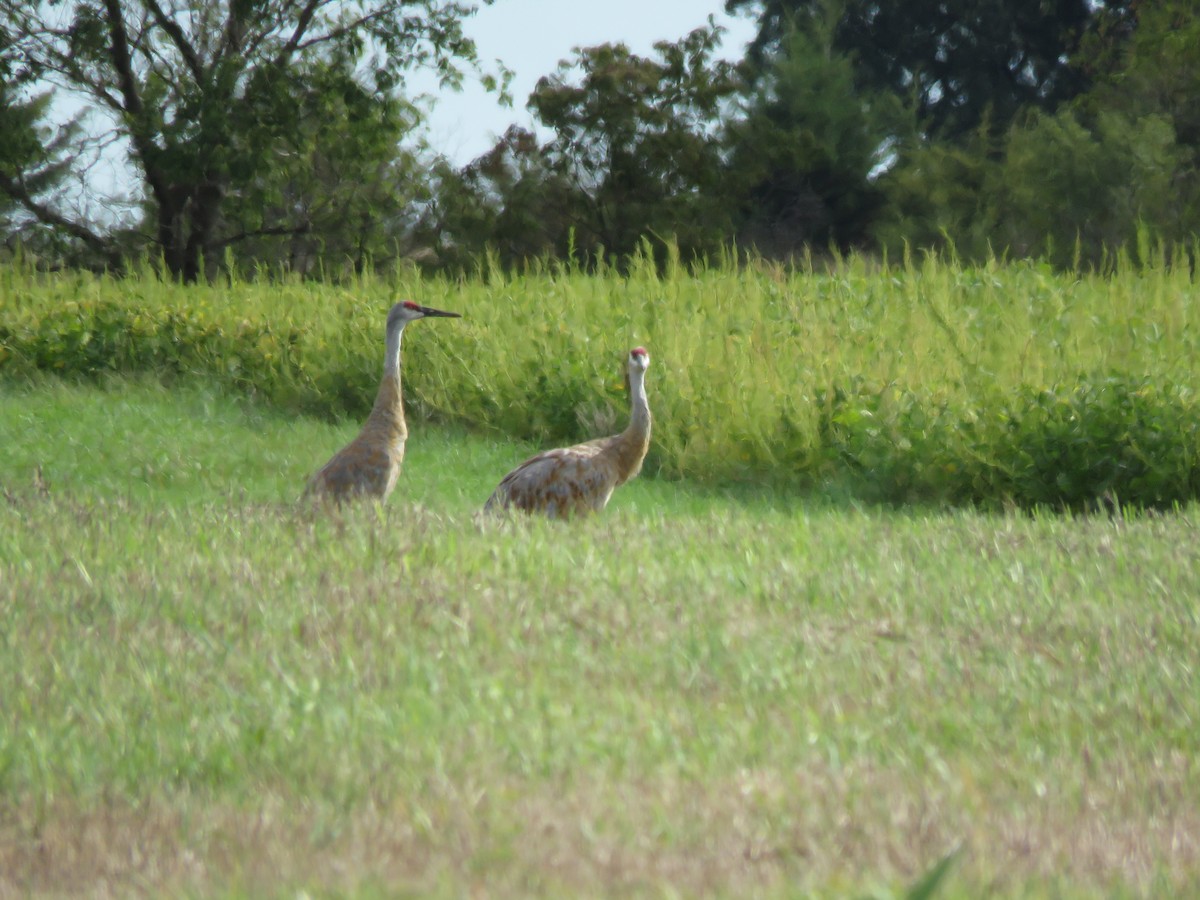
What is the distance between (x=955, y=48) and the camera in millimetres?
38000

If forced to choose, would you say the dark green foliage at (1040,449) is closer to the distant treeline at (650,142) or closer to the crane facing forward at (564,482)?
the crane facing forward at (564,482)

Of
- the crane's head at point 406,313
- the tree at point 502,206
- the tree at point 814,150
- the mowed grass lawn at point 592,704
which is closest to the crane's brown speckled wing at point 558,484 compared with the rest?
the mowed grass lawn at point 592,704

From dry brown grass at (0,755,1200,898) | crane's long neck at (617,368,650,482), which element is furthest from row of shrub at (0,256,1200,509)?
dry brown grass at (0,755,1200,898)

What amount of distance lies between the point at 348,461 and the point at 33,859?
5002 mm

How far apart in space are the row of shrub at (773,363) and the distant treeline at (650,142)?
707 cm

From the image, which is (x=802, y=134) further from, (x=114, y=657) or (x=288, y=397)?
(x=114, y=657)

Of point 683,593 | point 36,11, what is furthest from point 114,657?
point 36,11

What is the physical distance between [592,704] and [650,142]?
92.6 feet

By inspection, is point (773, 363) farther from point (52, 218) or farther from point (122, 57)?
point (52, 218)

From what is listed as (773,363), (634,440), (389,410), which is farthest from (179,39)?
(634,440)

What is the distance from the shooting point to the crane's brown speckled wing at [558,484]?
8.42 meters

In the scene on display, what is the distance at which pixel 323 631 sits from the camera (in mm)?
5523

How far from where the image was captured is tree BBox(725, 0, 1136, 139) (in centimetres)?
3697

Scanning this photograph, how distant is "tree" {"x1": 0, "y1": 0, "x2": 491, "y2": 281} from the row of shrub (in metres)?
6.62
